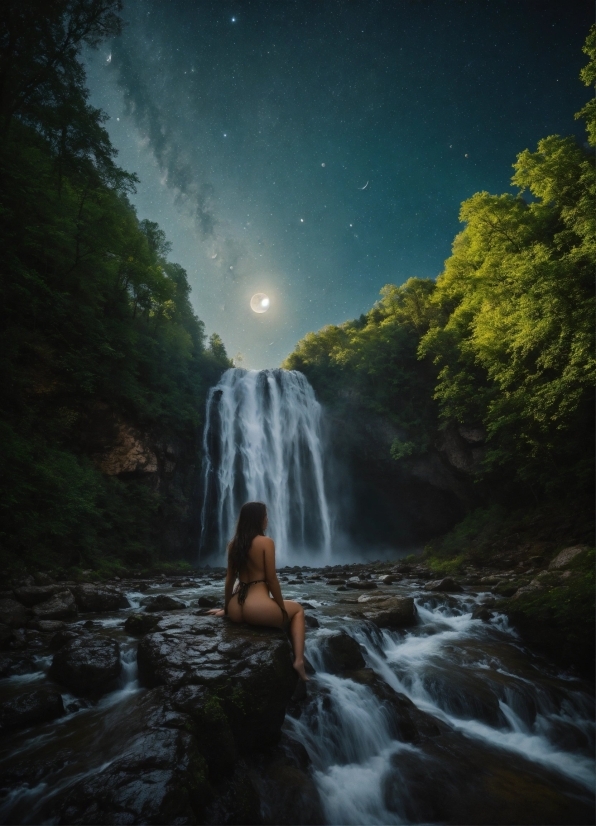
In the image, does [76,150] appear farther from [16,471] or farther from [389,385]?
[389,385]

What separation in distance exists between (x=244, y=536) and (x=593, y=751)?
484 cm

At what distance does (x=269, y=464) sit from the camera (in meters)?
24.1

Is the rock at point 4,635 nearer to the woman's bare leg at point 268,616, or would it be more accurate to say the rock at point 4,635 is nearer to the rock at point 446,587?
the woman's bare leg at point 268,616

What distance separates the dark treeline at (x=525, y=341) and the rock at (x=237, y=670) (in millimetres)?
9291

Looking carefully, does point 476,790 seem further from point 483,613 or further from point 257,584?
point 483,613

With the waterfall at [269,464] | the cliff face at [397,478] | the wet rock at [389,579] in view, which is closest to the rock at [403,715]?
the wet rock at [389,579]

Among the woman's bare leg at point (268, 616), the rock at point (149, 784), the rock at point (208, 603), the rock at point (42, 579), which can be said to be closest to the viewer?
the rock at point (149, 784)

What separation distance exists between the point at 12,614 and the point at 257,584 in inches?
189

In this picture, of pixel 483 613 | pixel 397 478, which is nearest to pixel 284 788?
pixel 483 613

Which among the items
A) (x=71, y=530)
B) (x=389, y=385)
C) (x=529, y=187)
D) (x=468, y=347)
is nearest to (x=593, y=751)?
(x=71, y=530)

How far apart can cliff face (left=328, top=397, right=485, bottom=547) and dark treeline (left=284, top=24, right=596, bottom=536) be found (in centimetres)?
46

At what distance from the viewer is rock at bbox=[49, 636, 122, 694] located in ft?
12.5

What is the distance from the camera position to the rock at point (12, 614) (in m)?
5.30

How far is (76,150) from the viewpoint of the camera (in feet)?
45.3
